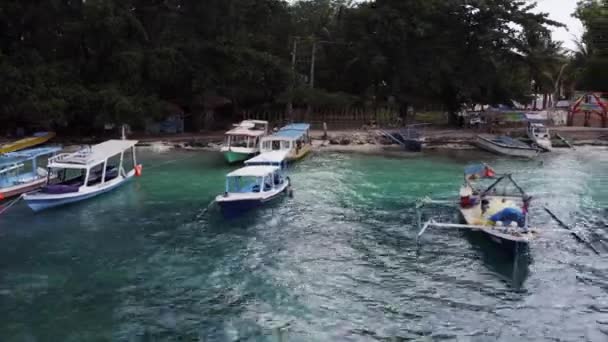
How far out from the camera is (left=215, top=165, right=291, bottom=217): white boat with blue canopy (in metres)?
22.2

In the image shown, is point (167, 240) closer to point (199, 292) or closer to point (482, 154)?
point (199, 292)

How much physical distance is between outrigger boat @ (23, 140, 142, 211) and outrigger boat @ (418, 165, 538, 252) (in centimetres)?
1452

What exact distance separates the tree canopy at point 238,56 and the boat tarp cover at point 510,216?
93.7ft

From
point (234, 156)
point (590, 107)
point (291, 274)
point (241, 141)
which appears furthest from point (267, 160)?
point (590, 107)

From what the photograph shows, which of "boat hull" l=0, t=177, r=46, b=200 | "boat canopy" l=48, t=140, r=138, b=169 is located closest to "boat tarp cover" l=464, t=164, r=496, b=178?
"boat canopy" l=48, t=140, r=138, b=169

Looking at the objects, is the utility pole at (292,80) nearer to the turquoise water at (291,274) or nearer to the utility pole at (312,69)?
the utility pole at (312,69)

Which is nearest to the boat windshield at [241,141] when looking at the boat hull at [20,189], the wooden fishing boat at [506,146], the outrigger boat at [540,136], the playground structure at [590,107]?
the boat hull at [20,189]

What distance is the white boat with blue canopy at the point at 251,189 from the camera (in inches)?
874

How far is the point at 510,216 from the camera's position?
57.5 feet

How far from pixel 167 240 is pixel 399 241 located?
812cm

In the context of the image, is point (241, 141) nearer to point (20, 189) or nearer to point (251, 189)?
point (251, 189)

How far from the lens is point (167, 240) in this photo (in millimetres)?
19531

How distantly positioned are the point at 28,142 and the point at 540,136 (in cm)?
3621

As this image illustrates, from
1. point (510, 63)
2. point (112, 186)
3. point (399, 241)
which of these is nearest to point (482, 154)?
point (510, 63)
